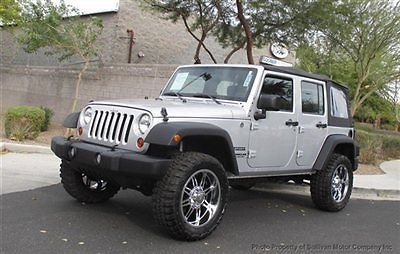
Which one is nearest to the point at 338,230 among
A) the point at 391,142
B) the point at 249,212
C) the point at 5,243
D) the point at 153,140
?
the point at 249,212

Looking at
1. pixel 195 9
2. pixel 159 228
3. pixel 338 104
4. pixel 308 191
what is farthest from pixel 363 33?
pixel 159 228

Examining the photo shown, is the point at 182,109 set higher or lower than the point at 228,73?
lower

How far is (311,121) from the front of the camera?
20.5 feet

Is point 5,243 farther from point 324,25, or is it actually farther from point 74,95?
point 74,95

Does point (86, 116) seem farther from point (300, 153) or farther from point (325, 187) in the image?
point (325, 187)

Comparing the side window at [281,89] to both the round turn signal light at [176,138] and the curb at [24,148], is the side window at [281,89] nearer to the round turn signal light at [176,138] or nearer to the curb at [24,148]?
the round turn signal light at [176,138]

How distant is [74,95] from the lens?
15477mm

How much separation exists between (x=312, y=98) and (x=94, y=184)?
3152 millimetres

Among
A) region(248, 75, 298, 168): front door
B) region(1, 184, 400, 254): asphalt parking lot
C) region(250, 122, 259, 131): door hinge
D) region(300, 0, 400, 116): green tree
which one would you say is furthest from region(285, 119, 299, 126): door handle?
region(300, 0, 400, 116): green tree

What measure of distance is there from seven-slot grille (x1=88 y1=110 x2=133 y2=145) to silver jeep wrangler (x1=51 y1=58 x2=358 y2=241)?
0.01 metres

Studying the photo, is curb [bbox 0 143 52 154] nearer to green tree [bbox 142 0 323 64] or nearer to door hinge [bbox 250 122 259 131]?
green tree [bbox 142 0 323 64]

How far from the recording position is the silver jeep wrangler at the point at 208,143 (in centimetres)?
442

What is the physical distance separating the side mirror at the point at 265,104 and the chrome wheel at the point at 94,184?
6.94ft

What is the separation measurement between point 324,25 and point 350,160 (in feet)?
21.1
